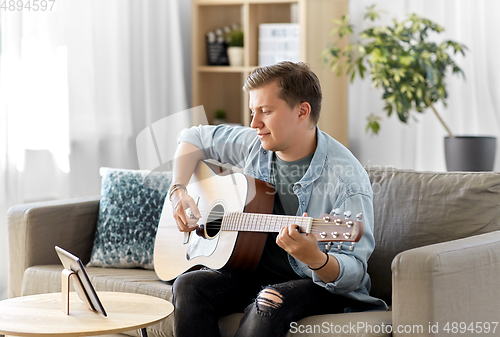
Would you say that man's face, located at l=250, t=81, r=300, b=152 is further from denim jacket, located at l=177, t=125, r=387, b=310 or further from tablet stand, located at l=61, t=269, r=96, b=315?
tablet stand, located at l=61, t=269, r=96, b=315

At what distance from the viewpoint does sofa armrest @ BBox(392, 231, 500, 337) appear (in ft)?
4.30

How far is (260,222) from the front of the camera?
4.93 feet

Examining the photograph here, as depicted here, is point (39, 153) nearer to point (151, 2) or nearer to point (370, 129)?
point (151, 2)

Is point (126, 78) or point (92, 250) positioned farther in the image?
point (126, 78)

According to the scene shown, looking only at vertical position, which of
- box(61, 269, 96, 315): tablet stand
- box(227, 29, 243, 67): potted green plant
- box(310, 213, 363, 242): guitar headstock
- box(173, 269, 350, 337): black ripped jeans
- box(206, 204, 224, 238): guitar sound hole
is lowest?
box(173, 269, 350, 337): black ripped jeans

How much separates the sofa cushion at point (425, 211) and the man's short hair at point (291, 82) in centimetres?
43

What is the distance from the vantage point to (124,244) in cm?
215

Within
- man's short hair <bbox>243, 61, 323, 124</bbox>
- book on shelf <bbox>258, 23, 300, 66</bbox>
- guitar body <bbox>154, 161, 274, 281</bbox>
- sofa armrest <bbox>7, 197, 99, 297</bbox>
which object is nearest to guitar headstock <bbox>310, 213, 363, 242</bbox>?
guitar body <bbox>154, 161, 274, 281</bbox>

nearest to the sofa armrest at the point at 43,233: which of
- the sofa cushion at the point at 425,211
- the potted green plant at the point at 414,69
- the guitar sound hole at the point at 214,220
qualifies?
the guitar sound hole at the point at 214,220

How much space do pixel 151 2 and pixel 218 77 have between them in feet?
1.90

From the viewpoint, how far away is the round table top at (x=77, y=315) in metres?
1.26

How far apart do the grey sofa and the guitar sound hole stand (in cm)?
24

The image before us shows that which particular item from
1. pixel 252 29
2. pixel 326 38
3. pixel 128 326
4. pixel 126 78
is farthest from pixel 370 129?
pixel 128 326

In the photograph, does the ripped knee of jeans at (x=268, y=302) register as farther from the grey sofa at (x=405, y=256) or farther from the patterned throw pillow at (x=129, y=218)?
the patterned throw pillow at (x=129, y=218)
